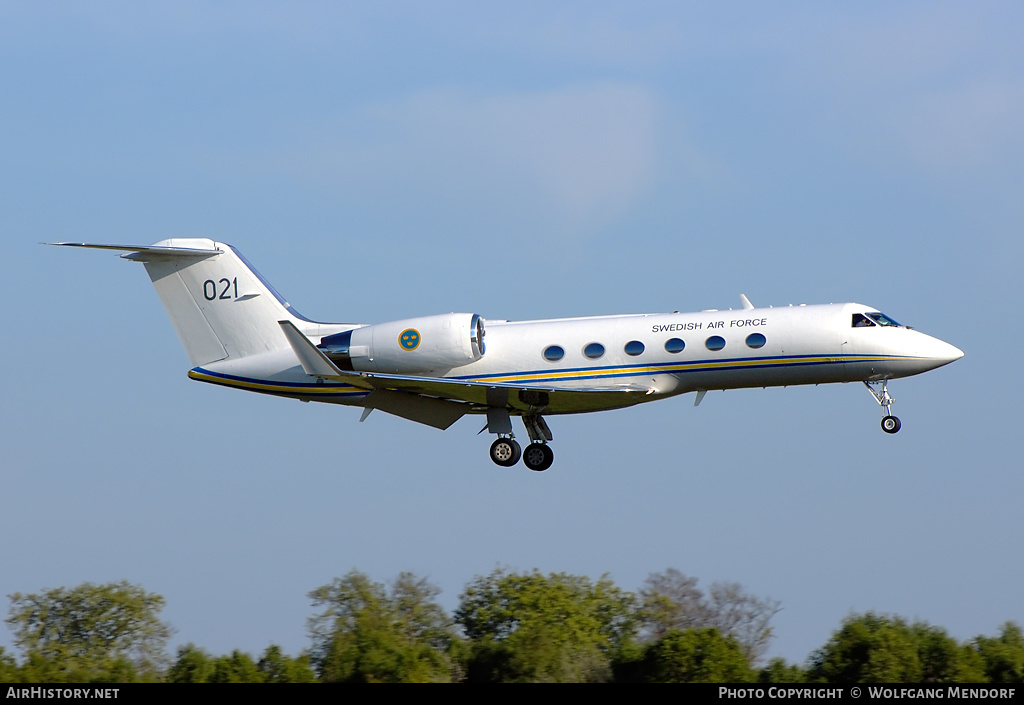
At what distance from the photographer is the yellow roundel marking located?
27.4 metres

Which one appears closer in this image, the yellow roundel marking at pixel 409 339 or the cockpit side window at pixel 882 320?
the cockpit side window at pixel 882 320

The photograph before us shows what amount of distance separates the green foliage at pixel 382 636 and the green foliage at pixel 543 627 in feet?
3.14

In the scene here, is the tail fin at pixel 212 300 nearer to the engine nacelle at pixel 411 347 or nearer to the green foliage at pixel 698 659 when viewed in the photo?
the engine nacelle at pixel 411 347

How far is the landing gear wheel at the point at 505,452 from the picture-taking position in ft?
93.3

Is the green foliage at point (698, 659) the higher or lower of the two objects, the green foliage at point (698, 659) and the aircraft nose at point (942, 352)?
the lower

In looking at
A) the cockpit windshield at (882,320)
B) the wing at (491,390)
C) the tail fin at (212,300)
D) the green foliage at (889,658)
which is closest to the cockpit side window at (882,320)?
the cockpit windshield at (882,320)

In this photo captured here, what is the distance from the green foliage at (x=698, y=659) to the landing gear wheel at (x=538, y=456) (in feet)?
15.0

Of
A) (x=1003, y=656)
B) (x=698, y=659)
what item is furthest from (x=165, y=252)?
(x=1003, y=656)

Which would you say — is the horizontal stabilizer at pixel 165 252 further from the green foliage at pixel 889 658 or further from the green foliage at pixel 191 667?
the green foliage at pixel 889 658

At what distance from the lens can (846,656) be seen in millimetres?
28453

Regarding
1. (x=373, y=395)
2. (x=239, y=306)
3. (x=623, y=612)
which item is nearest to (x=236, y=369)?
(x=239, y=306)

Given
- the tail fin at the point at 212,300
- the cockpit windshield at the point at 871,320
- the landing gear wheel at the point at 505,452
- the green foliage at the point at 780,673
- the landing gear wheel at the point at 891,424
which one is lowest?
the green foliage at the point at 780,673
